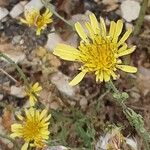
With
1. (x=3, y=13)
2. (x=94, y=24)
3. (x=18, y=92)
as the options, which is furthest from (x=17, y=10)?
(x=94, y=24)

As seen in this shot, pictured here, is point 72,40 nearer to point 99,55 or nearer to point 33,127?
point 33,127

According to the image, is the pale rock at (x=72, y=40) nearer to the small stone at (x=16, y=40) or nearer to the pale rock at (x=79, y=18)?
the pale rock at (x=79, y=18)

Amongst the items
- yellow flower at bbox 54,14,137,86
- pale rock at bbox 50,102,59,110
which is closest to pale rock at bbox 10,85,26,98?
pale rock at bbox 50,102,59,110

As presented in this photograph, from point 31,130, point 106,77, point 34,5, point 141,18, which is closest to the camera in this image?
point 106,77

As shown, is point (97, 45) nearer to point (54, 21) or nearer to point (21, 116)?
point (21, 116)

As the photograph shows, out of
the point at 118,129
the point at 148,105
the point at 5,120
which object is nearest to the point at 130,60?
the point at 148,105
